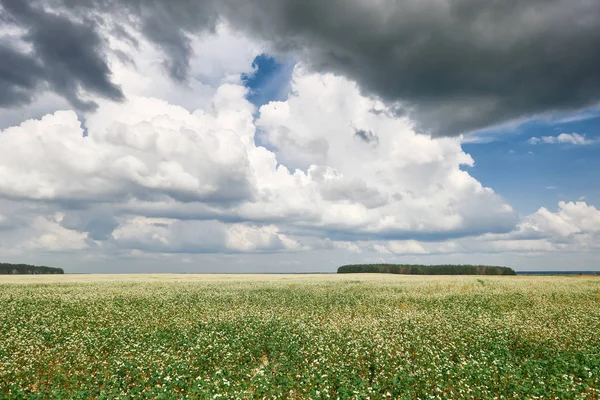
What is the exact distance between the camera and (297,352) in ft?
51.9

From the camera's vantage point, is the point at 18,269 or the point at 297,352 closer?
the point at 297,352

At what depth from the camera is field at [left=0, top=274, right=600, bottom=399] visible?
11.8m

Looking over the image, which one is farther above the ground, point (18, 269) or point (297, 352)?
point (297, 352)

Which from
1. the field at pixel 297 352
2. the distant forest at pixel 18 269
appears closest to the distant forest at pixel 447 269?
the field at pixel 297 352

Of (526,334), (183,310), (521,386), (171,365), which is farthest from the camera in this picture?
(183,310)

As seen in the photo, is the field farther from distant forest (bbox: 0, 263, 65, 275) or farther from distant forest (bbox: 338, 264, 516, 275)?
distant forest (bbox: 0, 263, 65, 275)

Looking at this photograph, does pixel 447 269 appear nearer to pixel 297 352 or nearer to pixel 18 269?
pixel 297 352

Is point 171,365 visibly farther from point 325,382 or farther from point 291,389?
point 325,382

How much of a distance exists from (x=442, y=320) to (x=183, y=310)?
700 inches

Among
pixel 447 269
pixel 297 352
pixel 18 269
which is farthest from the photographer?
pixel 18 269

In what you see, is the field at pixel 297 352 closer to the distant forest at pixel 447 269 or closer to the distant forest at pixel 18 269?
the distant forest at pixel 447 269

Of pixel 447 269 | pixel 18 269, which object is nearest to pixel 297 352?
pixel 447 269

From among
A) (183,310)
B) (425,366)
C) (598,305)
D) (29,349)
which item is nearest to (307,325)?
(425,366)

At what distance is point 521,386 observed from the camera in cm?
1143
